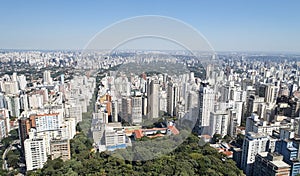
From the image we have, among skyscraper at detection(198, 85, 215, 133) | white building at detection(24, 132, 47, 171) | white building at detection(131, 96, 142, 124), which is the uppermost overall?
white building at detection(131, 96, 142, 124)

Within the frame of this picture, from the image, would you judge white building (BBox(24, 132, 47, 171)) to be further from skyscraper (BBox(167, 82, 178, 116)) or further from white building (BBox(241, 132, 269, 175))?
white building (BBox(241, 132, 269, 175))

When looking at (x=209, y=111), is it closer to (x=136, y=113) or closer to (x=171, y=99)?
(x=171, y=99)

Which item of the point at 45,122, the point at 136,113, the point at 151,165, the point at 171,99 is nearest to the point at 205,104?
the point at 171,99

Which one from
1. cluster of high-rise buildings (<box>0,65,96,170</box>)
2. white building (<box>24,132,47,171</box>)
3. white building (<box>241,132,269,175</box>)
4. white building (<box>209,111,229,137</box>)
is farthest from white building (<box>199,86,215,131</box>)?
white building (<box>24,132,47,171</box>)

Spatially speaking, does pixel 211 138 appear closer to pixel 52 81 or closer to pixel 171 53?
pixel 171 53

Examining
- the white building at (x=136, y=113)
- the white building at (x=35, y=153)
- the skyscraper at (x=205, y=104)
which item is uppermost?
the white building at (x=136, y=113)


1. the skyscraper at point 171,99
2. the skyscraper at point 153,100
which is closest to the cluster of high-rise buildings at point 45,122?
the skyscraper at point 153,100

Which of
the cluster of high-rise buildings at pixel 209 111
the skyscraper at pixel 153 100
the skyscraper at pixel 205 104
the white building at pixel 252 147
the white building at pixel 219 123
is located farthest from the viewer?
the white building at pixel 219 123

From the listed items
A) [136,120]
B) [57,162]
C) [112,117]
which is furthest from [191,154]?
[57,162]

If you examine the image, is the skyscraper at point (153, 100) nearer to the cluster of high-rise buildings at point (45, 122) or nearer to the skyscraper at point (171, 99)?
the skyscraper at point (171, 99)
